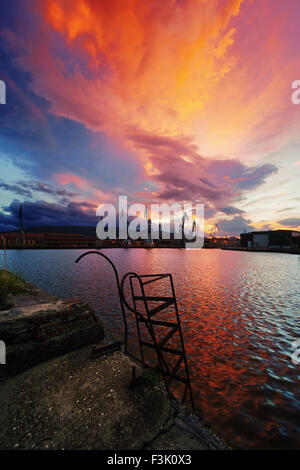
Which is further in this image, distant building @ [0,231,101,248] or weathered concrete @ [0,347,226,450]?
distant building @ [0,231,101,248]

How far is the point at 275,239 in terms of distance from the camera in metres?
108

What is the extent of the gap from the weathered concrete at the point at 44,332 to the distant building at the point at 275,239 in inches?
4714

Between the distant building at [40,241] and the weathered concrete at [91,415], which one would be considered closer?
the weathered concrete at [91,415]

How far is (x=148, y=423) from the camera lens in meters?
2.69

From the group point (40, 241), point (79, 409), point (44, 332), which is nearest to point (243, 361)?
point (79, 409)

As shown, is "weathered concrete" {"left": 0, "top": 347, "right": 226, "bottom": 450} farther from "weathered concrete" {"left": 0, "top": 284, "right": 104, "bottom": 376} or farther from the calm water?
the calm water

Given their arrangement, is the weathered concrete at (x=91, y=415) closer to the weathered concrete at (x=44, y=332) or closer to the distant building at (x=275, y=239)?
the weathered concrete at (x=44, y=332)

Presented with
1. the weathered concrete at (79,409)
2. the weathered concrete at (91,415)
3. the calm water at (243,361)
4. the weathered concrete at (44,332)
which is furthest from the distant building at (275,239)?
the weathered concrete at (79,409)

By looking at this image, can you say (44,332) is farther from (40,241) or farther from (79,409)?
(40,241)

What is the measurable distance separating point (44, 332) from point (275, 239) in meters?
130

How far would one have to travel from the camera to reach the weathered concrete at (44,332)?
4047mm

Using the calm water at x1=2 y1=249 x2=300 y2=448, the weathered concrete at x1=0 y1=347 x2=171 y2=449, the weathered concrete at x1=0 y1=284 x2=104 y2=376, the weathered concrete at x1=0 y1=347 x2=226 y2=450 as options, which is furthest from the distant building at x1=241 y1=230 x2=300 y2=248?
the weathered concrete at x1=0 y1=347 x2=171 y2=449

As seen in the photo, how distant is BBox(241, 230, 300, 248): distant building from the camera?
100938mm

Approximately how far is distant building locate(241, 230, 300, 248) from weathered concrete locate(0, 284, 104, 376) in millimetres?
119741
